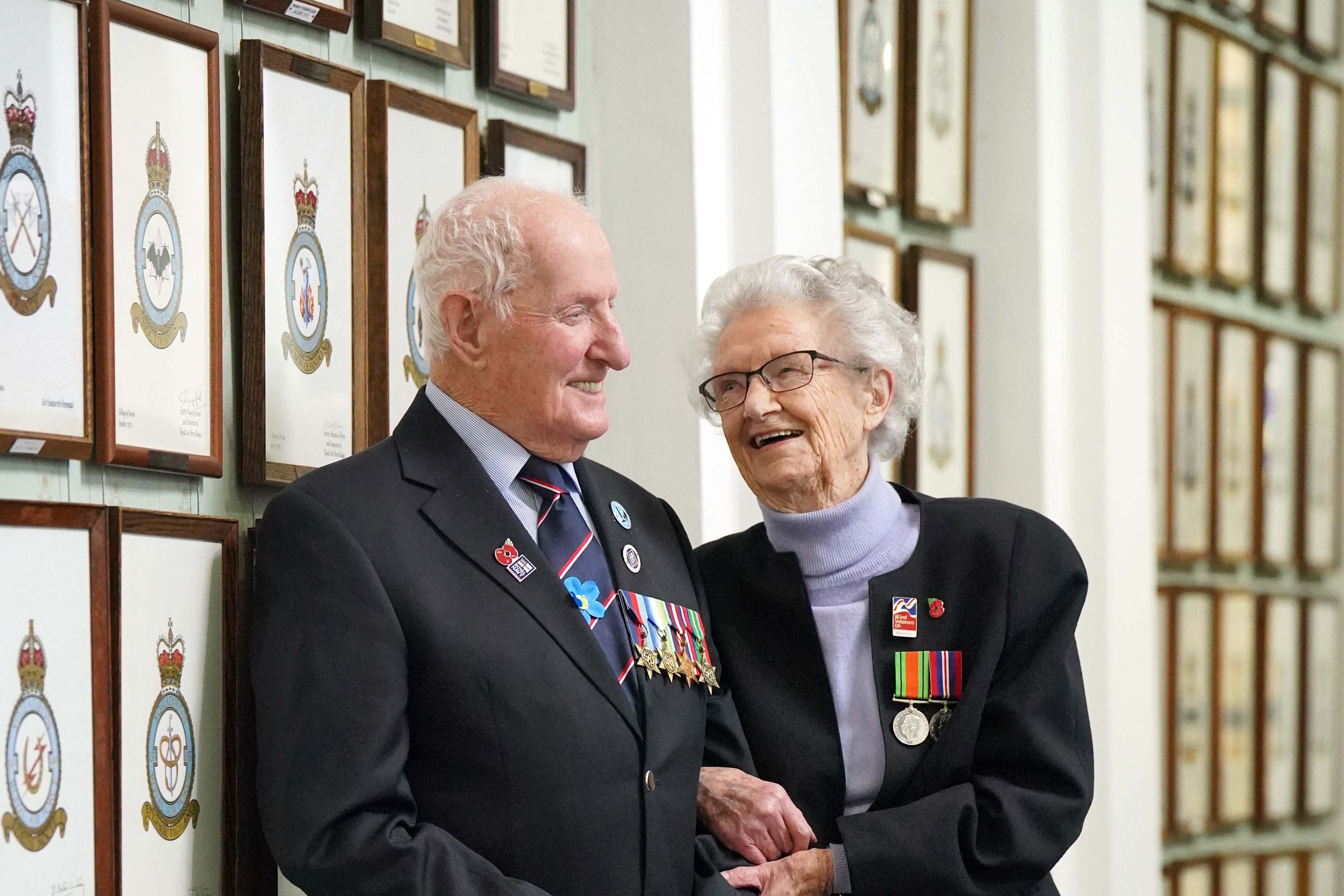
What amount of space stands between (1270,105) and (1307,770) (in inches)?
108

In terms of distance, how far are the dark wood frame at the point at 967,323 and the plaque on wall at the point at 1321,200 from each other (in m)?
2.46

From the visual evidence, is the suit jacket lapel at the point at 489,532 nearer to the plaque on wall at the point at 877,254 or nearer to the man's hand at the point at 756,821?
the man's hand at the point at 756,821

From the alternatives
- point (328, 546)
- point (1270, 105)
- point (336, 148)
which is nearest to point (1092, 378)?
point (1270, 105)

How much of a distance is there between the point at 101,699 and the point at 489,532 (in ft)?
2.09

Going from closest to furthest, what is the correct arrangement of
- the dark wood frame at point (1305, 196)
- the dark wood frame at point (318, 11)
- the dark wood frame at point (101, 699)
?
the dark wood frame at point (101, 699) < the dark wood frame at point (318, 11) < the dark wood frame at point (1305, 196)

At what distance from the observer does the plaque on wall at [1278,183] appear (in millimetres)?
6906

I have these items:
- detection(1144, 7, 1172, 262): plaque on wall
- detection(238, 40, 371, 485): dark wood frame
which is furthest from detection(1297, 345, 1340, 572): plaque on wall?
detection(238, 40, 371, 485): dark wood frame

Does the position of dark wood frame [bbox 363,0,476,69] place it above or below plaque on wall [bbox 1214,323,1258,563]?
above

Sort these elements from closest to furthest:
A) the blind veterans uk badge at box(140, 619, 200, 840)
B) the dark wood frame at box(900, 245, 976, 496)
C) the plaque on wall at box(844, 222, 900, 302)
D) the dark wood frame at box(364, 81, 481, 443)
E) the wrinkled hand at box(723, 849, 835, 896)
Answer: the blind veterans uk badge at box(140, 619, 200, 840) < the wrinkled hand at box(723, 849, 835, 896) < the dark wood frame at box(364, 81, 481, 443) < the plaque on wall at box(844, 222, 900, 302) < the dark wood frame at box(900, 245, 976, 496)

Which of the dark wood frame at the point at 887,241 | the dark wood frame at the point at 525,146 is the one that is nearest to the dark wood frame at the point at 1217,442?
→ the dark wood frame at the point at 887,241

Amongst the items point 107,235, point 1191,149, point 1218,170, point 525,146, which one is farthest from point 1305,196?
point 107,235

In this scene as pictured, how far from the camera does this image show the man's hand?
294 centimetres

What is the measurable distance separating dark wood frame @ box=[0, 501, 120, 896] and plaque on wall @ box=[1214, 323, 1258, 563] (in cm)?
493

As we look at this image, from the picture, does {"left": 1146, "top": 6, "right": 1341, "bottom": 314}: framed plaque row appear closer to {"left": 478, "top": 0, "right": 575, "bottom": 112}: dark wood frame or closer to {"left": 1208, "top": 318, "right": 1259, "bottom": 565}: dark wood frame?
{"left": 1208, "top": 318, "right": 1259, "bottom": 565}: dark wood frame
